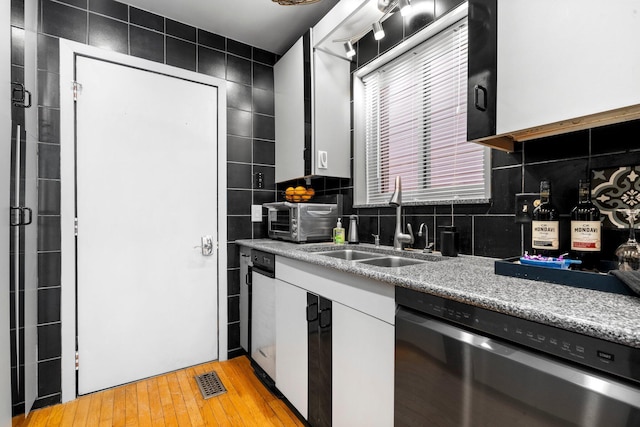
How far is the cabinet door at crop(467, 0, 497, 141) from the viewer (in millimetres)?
1081

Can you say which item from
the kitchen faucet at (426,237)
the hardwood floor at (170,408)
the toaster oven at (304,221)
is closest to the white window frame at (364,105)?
the kitchen faucet at (426,237)

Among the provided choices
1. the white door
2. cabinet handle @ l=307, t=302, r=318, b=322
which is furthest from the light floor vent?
cabinet handle @ l=307, t=302, r=318, b=322

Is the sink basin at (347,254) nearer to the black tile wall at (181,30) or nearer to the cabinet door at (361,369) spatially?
the cabinet door at (361,369)

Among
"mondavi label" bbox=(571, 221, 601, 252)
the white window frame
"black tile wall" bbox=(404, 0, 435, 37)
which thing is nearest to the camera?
"mondavi label" bbox=(571, 221, 601, 252)

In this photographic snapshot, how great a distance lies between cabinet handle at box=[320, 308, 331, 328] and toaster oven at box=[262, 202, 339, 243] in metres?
0.80

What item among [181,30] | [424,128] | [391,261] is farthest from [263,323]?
[181,30]

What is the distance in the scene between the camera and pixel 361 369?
1.18 meters

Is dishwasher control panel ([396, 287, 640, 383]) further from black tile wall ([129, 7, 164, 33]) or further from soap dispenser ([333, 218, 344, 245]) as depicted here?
black tile wall ([129, 7, 164, 33])

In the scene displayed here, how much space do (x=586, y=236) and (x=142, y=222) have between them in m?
2.37

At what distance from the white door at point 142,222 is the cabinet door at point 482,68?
1860 millimetres

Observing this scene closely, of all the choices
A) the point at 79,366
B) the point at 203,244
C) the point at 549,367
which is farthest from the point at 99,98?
the point at 549,367

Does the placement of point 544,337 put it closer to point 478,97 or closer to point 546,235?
point 546,235

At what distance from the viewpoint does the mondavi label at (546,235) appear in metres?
1.05

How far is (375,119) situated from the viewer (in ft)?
7.11
